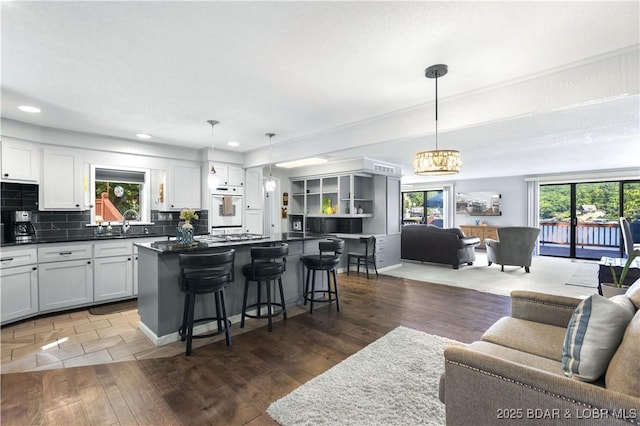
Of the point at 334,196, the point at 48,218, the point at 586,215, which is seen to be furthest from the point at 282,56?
the point at 586,215

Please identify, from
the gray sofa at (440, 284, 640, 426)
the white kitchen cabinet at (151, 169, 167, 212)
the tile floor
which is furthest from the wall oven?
the gray sofa at (440, 284, 640, 426)

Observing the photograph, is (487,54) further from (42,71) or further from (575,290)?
(575,290)

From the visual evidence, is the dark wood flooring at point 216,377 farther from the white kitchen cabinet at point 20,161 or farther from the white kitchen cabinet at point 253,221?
the white kitchen cabinet at point 253,221

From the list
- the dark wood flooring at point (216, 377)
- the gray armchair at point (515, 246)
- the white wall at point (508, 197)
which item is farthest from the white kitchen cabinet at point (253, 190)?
the white wall at point (508, 197)

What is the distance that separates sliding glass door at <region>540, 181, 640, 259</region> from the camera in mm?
7875

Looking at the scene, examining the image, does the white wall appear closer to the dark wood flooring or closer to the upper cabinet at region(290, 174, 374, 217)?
the upper cabinet at region(290, 174, 374, 217)

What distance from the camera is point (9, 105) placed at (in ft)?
10.9

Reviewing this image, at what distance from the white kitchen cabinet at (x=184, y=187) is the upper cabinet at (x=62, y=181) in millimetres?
1187

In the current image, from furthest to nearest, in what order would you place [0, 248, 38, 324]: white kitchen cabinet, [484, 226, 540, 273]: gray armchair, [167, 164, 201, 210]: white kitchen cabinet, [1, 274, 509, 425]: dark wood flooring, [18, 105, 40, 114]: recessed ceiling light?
[484, 226, 540, 273]: gray armchair < [167, 164, 201, 210]: white kitchen cabinet < [0, 248, 38, 324]: white kitchen cabinet < [18, 105, 40, 114]: recessed ceiling light < [1, 274, 509, 425]: dark wood flooring

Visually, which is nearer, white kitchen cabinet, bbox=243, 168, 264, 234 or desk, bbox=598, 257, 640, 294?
desk, bbox=598, 257, 640, 294

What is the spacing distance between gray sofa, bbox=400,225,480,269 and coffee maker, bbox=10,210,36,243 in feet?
22.6

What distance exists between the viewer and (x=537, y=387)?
127cm

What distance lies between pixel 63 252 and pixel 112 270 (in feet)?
2.03

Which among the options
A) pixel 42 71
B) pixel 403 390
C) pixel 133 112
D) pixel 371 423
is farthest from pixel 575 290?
pixel 42 71
